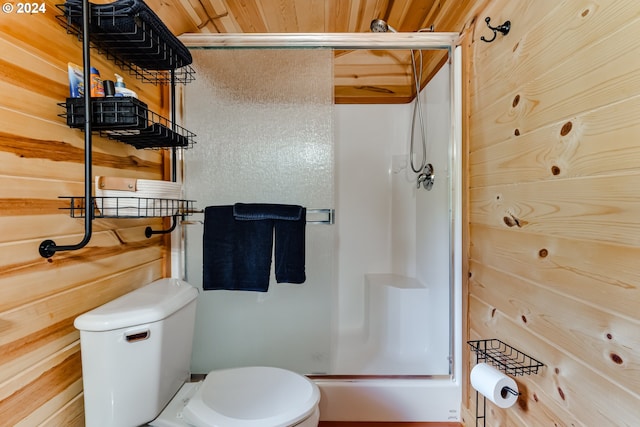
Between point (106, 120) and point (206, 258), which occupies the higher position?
point (106, 120)

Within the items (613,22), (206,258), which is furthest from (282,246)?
(613,22)

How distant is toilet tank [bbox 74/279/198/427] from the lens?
37.9 inches

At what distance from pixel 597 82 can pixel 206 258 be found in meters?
1.46

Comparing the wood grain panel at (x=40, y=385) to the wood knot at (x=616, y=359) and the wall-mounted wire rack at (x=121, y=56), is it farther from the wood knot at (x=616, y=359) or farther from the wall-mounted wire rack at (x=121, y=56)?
the wood knot at (x=616, y=359)

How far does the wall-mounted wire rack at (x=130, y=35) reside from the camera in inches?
37.7

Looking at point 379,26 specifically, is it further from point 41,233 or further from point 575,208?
point 41,233

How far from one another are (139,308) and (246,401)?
51cm

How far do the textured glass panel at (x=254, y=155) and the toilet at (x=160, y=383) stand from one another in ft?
1.19

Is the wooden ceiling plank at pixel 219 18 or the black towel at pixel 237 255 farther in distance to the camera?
the wooden ceiling plank at pixel 219 18

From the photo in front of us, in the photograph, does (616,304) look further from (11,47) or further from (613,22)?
(11,47)

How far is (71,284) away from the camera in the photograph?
1.02m

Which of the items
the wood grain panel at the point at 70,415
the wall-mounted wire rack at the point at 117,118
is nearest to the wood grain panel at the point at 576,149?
the wall-mounted wire rack at the point at 117,118

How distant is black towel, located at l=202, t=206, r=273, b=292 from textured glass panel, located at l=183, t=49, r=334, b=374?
0.58 ft

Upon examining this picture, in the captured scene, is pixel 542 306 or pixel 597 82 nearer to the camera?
pixel 597 82
